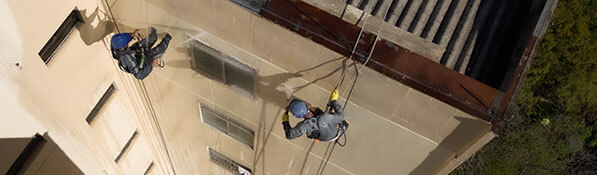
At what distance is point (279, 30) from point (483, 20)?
13.6 feet

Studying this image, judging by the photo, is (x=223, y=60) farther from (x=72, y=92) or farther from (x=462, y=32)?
(x=462, y=32)

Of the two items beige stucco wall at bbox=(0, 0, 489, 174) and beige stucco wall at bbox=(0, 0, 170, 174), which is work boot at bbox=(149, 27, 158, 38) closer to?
beige stucco wall at bbox=(0, 0, 489, 174)

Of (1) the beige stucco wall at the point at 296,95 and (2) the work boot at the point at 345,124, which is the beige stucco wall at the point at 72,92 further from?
(2) the work boot at the point at 345,124

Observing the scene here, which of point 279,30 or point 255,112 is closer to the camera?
point 279,30

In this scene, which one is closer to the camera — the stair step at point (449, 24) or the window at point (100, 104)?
the stair step at point (449, 24)

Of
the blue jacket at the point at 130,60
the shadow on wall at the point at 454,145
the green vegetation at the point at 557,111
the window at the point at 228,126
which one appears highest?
the green vegetation at the point at 557,111

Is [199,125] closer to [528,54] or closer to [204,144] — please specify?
[204,144]

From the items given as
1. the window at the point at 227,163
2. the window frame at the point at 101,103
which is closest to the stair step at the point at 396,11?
the window frame at the point at 101,103

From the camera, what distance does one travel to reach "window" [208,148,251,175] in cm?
1227

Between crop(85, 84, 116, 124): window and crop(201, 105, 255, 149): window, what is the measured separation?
6.51ft

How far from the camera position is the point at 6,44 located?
6164mm

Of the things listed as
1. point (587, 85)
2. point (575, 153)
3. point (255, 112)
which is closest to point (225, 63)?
point (255, 112)

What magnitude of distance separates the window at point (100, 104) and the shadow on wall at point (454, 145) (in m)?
6.48

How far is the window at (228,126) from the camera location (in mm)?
10094
